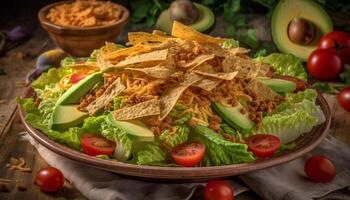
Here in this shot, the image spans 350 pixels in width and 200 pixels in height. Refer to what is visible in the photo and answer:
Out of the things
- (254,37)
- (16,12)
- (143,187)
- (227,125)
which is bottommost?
(16,12)

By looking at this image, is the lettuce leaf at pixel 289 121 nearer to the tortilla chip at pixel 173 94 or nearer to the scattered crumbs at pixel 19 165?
the tortilla chip at pixel 173 94

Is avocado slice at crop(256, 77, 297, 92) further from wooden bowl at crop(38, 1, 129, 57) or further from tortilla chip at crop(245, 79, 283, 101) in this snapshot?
wooden bowl at crop(38, 1, 129, 57)

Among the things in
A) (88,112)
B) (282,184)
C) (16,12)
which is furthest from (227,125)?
(16,12)

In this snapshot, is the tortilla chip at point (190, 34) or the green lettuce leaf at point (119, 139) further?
the tortilla chip at point (190, 34)

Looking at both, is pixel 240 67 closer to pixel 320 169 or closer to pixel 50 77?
pixel 320 169

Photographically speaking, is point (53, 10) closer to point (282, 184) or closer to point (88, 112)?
point (88, 112)

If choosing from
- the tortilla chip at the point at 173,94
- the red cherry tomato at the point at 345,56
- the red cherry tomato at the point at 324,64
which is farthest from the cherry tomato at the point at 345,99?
the tortilla chip at the point at 173,94

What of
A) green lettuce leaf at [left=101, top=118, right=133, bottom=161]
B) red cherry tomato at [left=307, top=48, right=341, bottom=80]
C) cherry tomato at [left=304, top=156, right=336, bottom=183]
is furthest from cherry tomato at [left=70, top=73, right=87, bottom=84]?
red cherry tomato at [left=307, top=48, right=341, bottom=80]
